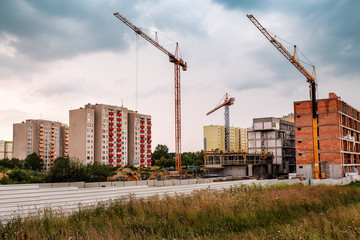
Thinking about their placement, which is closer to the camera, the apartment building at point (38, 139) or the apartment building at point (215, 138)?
the apartment building at point (38, 139)

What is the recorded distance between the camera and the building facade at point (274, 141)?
82250 millimetres

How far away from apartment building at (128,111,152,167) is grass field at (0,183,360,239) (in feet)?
319

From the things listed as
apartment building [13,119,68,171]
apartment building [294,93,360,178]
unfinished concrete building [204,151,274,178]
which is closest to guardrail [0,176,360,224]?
apartment building [294,93,360,178]

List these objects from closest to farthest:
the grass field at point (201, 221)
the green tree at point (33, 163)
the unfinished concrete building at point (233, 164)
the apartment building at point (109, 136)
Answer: the grass field at point (201, 221)
the unfinished concrete building at point (233, 164)
the apartment building at point (109, 136)
the green tree at point (33, 163)

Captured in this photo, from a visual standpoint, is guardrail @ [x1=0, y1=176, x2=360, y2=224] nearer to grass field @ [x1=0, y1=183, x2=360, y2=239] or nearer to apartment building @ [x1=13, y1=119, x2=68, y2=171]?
grass field @ [x1=0, y1=183, x2=360, y2=239]

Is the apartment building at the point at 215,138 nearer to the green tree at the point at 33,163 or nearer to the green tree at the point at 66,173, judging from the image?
the green tree at the point at 33,163

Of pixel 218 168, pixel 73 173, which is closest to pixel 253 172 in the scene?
pixel 218 168

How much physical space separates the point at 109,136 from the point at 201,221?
95171 millimetres

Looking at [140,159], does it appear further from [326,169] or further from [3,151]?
[3,151]

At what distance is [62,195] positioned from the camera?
1535 centimetres

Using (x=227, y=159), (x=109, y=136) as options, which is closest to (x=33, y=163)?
(x=109, y=136)

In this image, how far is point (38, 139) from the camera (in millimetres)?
129875

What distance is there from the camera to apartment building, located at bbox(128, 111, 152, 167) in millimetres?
111688

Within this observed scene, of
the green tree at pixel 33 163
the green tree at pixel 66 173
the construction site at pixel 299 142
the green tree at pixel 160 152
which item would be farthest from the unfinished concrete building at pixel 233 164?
the green tree at pixel 33 163
